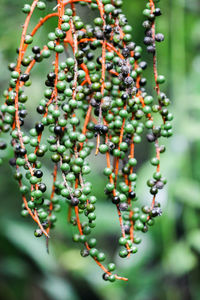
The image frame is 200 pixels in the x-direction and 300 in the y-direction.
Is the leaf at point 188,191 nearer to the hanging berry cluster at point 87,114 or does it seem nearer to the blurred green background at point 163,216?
the blurred green background at point 163,216

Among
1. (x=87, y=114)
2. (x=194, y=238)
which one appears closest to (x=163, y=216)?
(x=194, y=238)

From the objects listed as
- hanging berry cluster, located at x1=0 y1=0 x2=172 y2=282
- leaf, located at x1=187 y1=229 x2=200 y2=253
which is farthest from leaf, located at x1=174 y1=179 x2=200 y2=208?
hanging berry cluster, located at x1=0 y1=0 x2=172 y2=282

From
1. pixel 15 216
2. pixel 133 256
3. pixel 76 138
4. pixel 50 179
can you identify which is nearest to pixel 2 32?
pixel 50 179

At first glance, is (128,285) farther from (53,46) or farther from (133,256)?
(53,46)

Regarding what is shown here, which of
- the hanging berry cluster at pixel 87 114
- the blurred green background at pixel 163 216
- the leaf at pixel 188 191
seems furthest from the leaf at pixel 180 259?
the hanging berry cluster at pixel 87 114

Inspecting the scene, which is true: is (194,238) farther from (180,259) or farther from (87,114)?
(87,114)

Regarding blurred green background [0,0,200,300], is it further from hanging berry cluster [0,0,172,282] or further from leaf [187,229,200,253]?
hanging berry cluster [0,0,172,282]

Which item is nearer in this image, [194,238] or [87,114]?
[87,114]

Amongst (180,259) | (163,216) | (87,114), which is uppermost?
(87,114)
